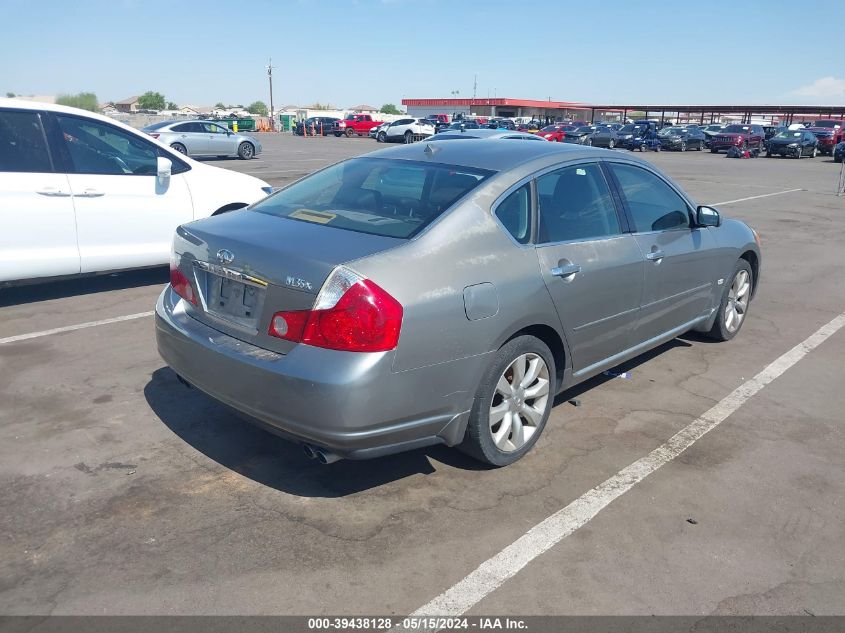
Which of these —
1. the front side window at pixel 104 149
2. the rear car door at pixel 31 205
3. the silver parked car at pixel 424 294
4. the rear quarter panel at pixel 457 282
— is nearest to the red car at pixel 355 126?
the front side window at pixel 104 149

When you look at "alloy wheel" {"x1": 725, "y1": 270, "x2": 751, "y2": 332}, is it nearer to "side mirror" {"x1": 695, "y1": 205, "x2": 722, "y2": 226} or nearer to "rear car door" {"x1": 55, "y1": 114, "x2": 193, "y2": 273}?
"side mirror" {"x1": 695, "y1": 205, "x2": 722, "y2": 226}

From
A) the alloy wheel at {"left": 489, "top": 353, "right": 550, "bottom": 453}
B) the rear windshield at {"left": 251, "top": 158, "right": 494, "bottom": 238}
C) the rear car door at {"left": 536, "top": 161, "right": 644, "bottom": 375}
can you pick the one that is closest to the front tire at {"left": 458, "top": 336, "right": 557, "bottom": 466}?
the alloy wheel at {"left": 489, "top": 353, "right": 550, "bottom": 453}

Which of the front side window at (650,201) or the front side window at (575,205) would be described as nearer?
the front side window at (575,205)

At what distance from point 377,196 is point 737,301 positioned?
12.1 feet

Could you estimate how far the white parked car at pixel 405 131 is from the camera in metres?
45.0

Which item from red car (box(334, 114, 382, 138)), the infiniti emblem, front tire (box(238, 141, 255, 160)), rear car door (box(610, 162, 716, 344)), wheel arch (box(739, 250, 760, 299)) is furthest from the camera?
red car (box(334, 114, 382, 138))

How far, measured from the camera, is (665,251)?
4.92m

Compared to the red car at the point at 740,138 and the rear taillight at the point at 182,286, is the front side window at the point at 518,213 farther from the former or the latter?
the red car at the point at 740,138

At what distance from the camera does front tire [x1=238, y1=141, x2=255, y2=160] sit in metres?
28.0

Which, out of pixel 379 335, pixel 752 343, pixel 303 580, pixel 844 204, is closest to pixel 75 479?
pixel 303 580

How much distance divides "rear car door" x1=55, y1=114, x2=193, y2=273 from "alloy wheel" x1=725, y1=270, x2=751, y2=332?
16.6 ft

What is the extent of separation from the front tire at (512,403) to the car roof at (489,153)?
104cm

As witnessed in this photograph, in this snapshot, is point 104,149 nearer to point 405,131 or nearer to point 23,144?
point 23,144

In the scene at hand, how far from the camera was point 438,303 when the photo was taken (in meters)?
3.33
